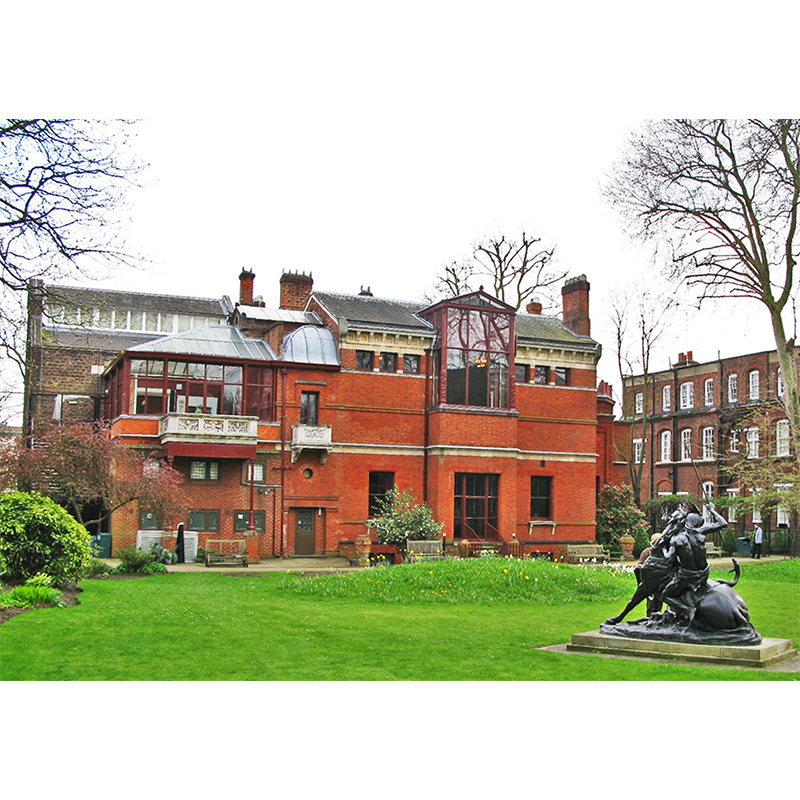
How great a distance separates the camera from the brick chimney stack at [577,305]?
3828cm

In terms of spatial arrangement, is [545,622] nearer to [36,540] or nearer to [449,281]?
[36,540]

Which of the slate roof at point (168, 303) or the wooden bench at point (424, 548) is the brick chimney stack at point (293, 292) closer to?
the slate roof at point (168, 303)

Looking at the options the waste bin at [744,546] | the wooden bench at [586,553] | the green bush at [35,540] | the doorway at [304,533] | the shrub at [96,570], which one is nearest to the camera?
the green bush at [35,540]

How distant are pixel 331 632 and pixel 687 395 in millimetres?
40964

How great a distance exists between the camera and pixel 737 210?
946 inches

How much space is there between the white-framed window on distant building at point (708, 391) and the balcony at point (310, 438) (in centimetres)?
2570

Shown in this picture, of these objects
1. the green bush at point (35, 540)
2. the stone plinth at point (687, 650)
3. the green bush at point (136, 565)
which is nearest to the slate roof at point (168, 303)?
the green bush at point (136, 565)

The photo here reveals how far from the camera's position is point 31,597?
596 inches

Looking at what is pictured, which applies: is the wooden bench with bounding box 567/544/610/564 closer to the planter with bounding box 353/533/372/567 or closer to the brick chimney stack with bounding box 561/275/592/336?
the planter with bounding box 353/533/372/567

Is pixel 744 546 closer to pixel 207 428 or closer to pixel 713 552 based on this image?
pixel 713 552

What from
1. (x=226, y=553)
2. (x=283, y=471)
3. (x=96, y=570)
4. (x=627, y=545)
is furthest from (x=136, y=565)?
(x=627, y=545)

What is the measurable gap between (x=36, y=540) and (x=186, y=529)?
47.4 feet

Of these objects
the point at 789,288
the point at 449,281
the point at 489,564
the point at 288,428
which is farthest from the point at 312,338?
the point at 789,288

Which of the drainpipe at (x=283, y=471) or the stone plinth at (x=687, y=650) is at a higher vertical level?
the drainpipe at (x=283, y=471)
